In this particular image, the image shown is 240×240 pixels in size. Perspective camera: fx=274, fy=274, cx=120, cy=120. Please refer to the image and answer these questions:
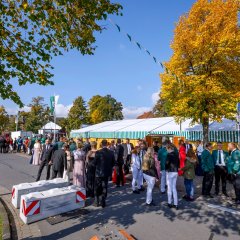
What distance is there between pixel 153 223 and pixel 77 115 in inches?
2035

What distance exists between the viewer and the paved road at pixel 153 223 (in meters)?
5.61

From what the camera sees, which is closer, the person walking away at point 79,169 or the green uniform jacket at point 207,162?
the green uniform jacket at point 207,162

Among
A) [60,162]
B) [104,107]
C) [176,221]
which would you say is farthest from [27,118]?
[176,221]

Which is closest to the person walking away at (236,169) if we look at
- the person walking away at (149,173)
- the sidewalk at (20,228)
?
the person walking away at (149,173)

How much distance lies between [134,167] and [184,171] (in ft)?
5.76

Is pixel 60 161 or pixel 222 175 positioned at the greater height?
pixel 60 161

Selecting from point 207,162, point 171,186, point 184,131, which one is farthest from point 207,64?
point 171,186

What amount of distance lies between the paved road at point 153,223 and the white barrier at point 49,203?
0.27 meters

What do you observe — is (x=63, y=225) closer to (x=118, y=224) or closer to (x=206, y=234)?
(x=118, y=224)

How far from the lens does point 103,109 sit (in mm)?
65125

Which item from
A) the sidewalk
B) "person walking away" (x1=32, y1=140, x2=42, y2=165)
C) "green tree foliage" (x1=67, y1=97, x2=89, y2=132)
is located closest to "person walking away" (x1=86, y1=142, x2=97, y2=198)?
the sidewalk

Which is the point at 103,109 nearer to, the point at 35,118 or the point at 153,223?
the point at 35,118

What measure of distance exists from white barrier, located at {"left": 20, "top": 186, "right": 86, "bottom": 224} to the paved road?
0.89 ft

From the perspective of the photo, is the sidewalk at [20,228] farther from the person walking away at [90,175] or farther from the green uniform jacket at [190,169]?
the green uniform jacket at [190,169]
